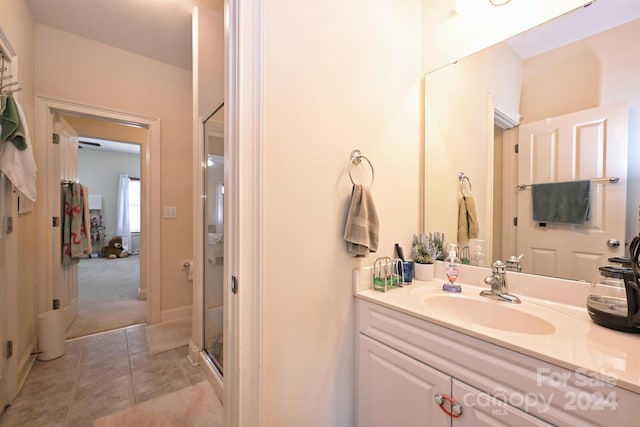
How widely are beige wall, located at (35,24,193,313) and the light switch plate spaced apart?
1.4 inches

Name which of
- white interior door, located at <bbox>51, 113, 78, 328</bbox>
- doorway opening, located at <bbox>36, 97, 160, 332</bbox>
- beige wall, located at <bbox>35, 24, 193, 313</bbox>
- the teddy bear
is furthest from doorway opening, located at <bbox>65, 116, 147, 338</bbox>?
beige wall, located at <bbox>35, 24, 193, 313</bbox>

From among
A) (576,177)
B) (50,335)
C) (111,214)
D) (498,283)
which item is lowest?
(50,335)

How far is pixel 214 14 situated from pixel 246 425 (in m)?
2.57

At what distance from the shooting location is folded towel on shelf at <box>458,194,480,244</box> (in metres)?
1.41

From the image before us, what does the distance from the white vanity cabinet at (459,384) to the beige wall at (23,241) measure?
6.77 feet

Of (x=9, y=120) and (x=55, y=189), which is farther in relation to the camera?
(x=55, y=189)

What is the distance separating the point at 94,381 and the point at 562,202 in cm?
293

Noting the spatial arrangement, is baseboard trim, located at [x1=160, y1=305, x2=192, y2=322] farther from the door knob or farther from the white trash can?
the door knob

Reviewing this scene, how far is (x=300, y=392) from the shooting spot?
3.46ft

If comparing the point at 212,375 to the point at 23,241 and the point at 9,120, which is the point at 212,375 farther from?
the point at 9,120

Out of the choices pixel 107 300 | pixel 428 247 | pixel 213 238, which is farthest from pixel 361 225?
pixel 107 300

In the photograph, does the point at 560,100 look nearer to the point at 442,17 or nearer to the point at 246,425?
the point at 442,17

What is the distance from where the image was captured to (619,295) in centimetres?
89

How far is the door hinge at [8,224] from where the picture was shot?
1443 mm
